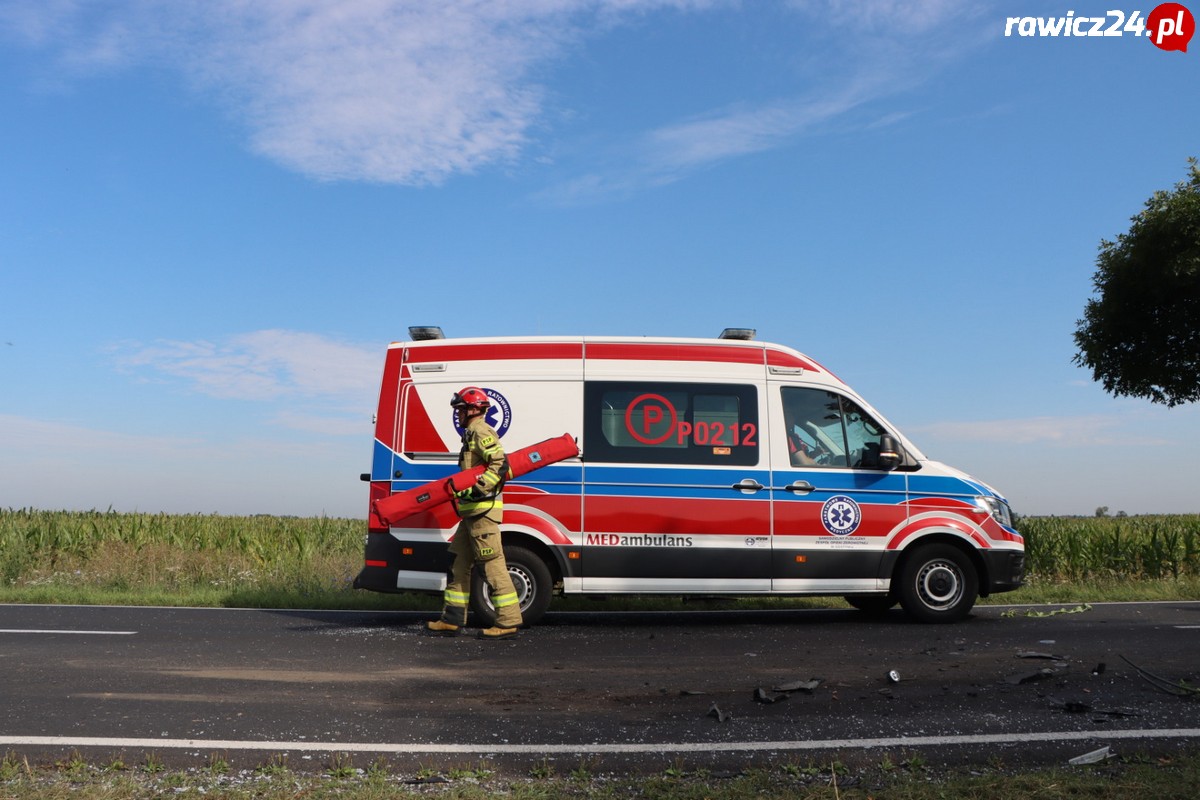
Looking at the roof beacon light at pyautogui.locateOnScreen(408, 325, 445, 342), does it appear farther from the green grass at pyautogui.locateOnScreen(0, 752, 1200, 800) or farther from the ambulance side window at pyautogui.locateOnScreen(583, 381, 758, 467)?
the green grass at pyautogui.locateOnScreen(0, 752, 1200, 800)

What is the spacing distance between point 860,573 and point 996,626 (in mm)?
1377

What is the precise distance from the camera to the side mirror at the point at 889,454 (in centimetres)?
954

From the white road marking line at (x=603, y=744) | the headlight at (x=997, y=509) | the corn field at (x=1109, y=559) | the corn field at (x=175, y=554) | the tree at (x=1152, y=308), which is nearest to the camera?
the white road marking line at (x=603, y=744)

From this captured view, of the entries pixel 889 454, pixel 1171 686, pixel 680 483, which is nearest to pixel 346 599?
pixel 680 483

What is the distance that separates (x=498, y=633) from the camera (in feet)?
28.7

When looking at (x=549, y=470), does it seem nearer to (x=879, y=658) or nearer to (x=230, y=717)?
(x=879, y=658)

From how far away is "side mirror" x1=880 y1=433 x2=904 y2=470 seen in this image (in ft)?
31.3

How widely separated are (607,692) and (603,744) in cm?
127

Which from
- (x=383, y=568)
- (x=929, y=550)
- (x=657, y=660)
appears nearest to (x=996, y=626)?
(x=929, y=550)

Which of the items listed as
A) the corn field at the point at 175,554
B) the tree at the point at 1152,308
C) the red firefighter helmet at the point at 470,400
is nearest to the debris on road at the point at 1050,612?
the red firefighter helmet at the point at 470,400

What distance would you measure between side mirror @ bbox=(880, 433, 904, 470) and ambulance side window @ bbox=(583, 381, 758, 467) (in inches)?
48.4

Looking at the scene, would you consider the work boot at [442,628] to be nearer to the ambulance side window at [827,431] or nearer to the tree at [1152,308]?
the ambulance side window at [827,431]

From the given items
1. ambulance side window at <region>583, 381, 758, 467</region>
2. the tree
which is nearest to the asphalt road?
ambulance side window at <region>583, 381, 758, 467</region>

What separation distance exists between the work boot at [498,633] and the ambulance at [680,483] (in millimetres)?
544
